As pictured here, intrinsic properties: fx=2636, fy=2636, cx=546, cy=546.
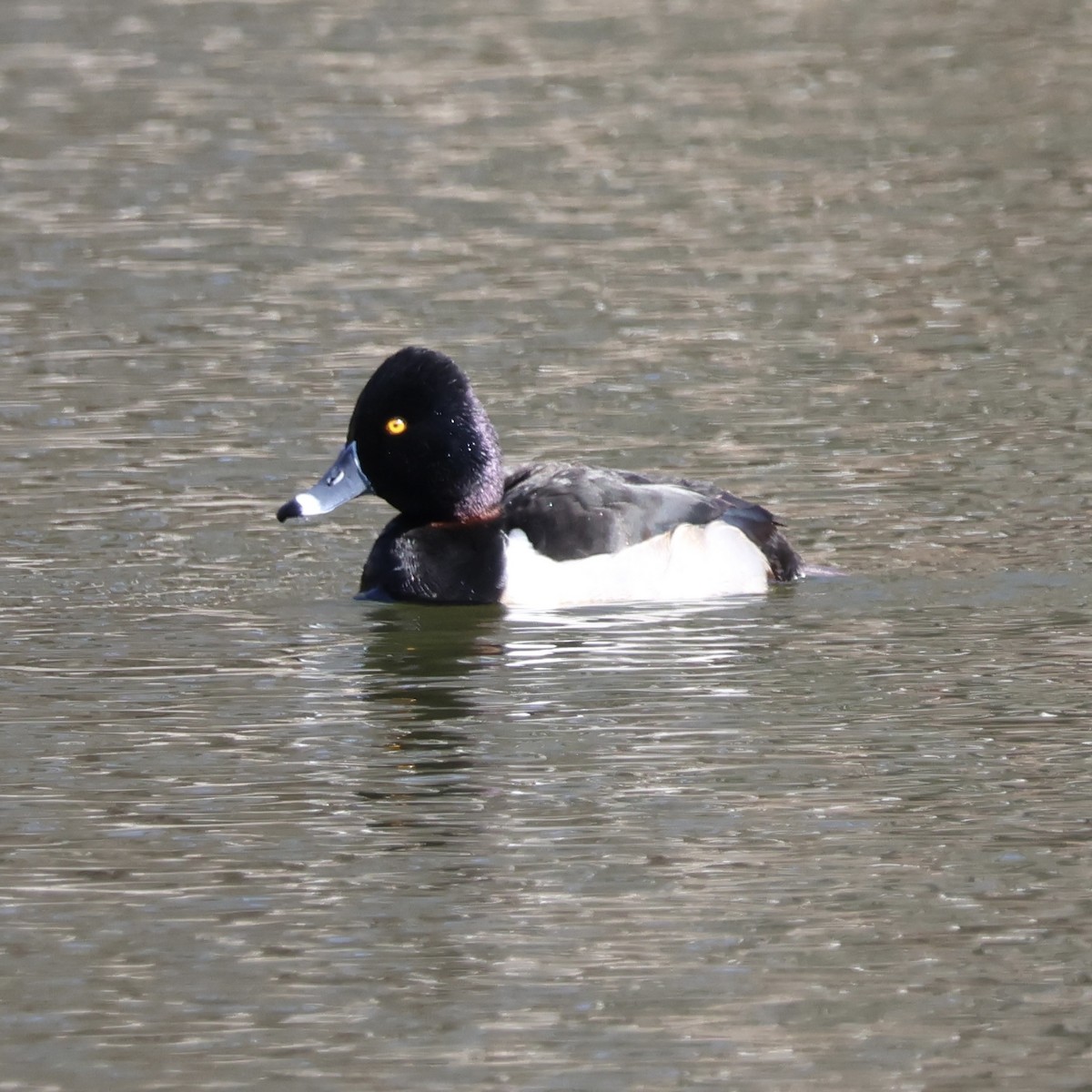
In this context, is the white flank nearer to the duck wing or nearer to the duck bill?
the duck wing

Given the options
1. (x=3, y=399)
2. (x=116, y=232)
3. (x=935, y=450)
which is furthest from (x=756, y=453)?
(x=116, y=232)

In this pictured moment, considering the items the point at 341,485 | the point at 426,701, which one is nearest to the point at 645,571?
the point at 341,485

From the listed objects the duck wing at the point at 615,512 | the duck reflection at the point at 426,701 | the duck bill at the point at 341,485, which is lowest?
the duck reflection at the point at 426,701

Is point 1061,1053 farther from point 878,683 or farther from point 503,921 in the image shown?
point 878,683

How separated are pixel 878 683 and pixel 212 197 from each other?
11.7 m

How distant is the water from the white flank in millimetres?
139

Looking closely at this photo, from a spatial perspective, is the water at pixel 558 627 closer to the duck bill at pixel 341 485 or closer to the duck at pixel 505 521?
the duck at pixel 505 521

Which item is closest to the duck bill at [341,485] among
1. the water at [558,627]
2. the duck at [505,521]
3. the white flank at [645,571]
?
the duck at [505,521]

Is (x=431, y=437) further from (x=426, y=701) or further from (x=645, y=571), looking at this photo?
(x=426, y=701)

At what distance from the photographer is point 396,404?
10695 millimetres

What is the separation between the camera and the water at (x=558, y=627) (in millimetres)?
6262

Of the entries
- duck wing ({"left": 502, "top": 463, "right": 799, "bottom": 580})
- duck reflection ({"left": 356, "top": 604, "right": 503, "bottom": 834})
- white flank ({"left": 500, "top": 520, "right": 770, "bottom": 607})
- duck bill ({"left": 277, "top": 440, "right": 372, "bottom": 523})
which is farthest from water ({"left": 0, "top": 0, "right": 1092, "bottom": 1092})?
duck bill ({"left": 277, "top": 440, "right": 372, "bottom": 523})

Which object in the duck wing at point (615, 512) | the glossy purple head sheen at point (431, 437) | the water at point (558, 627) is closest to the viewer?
the water at point (558, 627)

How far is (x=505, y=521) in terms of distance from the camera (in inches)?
415
